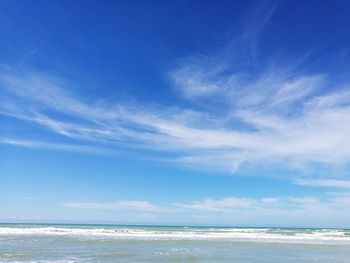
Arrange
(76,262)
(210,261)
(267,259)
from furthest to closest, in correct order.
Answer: (267,259) < (210,261) < (76,262)

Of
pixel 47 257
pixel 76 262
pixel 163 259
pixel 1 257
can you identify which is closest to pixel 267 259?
pixel 163 259

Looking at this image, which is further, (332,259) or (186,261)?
(332,259)

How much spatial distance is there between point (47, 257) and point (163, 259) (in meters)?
6.33

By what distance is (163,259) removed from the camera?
2034 cm

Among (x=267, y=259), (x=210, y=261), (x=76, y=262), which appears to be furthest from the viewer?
(x=267, y=259)

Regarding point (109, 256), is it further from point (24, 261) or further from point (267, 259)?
point (267, 259)

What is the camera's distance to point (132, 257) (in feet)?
69.1

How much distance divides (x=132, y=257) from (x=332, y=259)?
450 inches

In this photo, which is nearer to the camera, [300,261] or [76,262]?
[76,262]

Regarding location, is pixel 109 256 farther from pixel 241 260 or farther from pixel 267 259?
pixel 267 259

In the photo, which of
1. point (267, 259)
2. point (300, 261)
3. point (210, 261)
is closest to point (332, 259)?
point (300, 261)

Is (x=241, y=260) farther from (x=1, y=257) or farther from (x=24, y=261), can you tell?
(x=1, y=257)

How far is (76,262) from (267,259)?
10307mm

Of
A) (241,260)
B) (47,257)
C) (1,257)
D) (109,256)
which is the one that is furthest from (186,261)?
(1,257)
